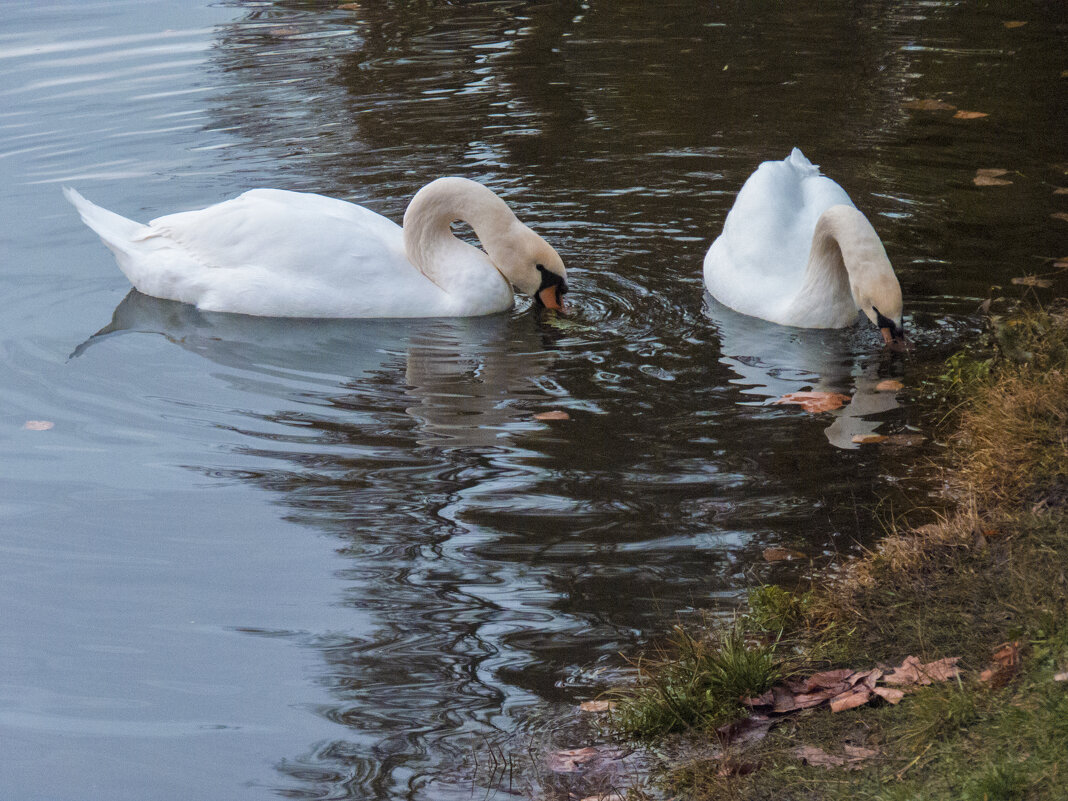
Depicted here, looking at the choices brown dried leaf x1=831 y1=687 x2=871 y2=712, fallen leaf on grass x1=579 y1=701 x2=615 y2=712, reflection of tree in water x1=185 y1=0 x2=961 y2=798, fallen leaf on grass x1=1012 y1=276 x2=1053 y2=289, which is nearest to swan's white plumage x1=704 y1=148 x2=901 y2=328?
reflection of tree in water x1=185 y1=0 x2=961 y2=798

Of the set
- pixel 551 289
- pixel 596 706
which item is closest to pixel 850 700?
pixel 596 706

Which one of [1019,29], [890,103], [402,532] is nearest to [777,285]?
[402,532]

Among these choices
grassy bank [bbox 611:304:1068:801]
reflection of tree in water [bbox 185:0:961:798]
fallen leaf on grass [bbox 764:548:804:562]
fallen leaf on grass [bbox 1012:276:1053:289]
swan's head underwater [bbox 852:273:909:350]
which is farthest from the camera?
fallen leaf on grass [bbox 1012:276:1053:289]

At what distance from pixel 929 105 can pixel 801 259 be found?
4.06 meters

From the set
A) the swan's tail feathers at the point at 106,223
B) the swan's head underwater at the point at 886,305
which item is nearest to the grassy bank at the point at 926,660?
the swan's head underwater at the point at 886,305

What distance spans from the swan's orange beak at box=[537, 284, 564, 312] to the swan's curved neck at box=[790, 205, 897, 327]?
1.29 m

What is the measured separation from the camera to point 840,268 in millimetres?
6344

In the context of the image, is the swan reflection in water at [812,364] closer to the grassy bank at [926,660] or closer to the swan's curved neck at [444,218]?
the grassy bank at [926,660]

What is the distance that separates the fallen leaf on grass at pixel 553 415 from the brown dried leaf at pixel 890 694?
2461mm

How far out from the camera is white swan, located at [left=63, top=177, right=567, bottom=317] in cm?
693

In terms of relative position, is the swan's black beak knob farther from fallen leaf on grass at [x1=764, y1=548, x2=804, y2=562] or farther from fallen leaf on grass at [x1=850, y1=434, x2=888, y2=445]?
fallen leaf on grass at [x1=764, y1=548, x2=804, y2=562]

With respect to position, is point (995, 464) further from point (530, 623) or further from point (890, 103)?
point (890, 103)

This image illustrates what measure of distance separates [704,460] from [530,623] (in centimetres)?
133

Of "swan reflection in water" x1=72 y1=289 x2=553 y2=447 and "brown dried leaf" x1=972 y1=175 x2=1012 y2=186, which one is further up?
"brown dried leaf" x1=972 y1=175 x2=1012 y2=186
